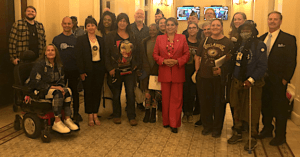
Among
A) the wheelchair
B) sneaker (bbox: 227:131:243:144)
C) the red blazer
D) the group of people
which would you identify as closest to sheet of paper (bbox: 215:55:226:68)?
the group of people

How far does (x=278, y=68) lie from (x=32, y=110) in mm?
2899

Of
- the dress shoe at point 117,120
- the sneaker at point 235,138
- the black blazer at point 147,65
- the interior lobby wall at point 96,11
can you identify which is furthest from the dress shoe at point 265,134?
the dress shoe at point 117,120

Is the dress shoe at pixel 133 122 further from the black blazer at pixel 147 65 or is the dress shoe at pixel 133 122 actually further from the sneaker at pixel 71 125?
the sneaker at pixel 71 125

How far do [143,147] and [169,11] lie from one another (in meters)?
9.91

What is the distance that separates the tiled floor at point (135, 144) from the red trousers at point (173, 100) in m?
0.17

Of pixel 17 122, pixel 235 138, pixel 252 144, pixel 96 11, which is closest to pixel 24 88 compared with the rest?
pixel 17 122

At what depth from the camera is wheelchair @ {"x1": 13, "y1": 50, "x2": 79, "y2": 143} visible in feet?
11.3

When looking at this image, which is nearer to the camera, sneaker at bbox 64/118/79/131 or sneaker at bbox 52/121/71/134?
sneaker at bbox 52/121/71/134

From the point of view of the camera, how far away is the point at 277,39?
331 cm

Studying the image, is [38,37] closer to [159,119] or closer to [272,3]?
[159,119]

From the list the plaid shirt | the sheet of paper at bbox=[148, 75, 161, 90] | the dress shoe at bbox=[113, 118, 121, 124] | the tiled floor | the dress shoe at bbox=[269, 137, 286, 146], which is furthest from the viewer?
the plaid shirt

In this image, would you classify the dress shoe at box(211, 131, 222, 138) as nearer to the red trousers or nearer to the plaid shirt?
the red trousers

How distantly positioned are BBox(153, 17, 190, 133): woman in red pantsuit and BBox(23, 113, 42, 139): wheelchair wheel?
1605mm

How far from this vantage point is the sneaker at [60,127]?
11.3ft
